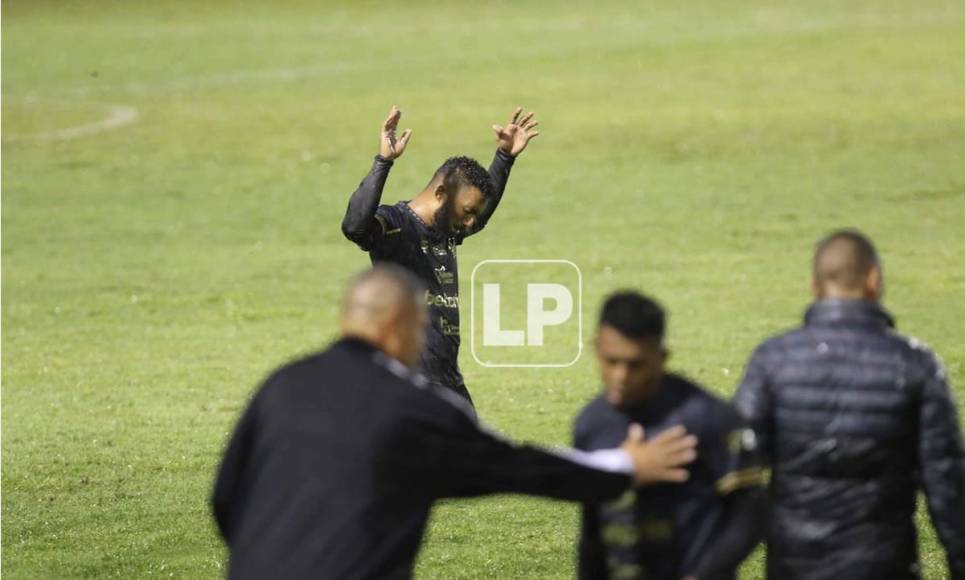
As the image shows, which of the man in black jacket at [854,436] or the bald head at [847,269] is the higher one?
the bald head at [847,269]

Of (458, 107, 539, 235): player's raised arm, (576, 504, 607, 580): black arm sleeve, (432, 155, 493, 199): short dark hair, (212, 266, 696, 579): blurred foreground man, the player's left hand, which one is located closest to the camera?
(212, 266, 696, 579): blurred foreground man

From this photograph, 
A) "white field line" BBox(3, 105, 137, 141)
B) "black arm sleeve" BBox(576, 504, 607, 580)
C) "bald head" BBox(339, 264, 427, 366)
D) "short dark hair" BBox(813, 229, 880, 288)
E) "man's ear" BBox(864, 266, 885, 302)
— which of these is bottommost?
"black arm sleeve" BBox(576, 504, 607, 580)

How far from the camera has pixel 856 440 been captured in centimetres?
641

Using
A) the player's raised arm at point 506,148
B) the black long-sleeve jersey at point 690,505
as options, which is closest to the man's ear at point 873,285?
the black long-sleeve jersey at point 690,505

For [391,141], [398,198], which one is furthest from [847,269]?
[398,198]

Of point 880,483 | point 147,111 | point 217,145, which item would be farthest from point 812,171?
point 880,483

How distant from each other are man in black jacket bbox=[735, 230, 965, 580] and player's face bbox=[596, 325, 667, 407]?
22.5 inches

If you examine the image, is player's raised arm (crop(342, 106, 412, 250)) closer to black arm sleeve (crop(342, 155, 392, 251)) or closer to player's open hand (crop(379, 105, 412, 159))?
black arm sleeve (crop(342, 155, 392, 251))

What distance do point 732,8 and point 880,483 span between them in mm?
52291

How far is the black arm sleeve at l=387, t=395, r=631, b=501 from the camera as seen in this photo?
5.66 meters

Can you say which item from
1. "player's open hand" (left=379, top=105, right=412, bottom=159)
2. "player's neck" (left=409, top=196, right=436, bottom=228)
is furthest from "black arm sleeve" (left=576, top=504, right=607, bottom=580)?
"player's open hand" (left=379, top=105, right=412, bottom=159)

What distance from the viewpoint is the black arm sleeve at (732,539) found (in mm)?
5918

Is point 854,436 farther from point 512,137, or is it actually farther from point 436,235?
point 512,137

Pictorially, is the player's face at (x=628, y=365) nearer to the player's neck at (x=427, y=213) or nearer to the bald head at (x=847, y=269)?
the bald head at (x=847, y=269)
